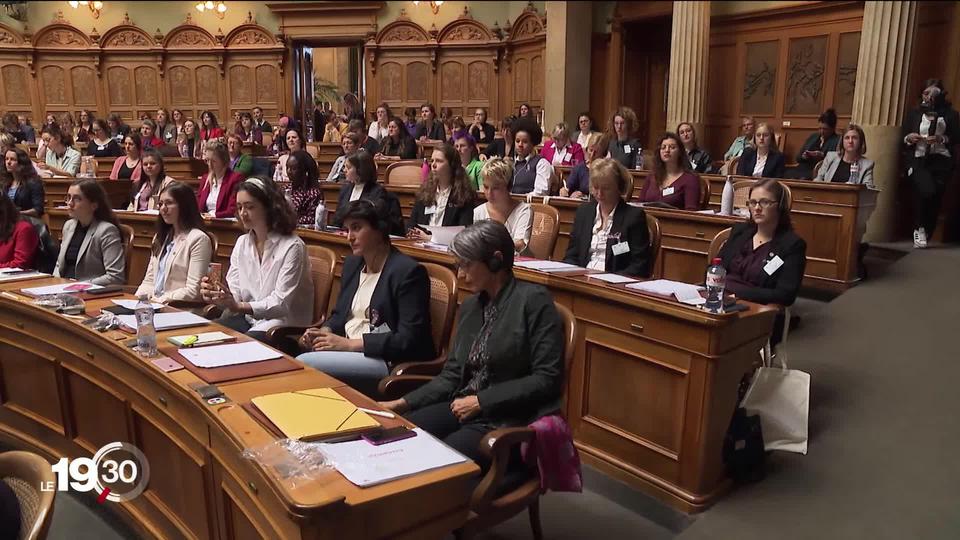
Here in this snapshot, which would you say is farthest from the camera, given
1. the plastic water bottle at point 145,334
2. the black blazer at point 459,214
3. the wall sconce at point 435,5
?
the wall sconce at point 435,5

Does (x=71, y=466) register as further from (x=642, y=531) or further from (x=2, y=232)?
(x=642, y=531)

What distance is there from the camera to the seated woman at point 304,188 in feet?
16.7

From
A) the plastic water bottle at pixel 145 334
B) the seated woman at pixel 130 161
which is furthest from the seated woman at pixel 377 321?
the seated woman at pixel 130 161

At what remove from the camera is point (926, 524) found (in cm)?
267

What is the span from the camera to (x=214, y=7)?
14438 millimetres

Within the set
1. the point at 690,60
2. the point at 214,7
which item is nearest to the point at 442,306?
the point at 690,60

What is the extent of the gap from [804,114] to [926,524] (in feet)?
24.3

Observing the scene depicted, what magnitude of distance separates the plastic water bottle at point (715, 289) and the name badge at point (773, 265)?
970 millimetres

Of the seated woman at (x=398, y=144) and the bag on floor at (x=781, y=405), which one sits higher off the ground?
the seated woman at (x=398, y=144)

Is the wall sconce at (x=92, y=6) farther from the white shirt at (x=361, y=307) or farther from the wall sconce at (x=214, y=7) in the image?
the white shirt at (x=361, y=307)

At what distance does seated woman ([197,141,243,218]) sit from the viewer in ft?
17.7

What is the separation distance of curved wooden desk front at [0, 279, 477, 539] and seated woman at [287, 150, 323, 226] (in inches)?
70.3

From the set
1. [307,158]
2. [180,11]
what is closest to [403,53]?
[180,11]

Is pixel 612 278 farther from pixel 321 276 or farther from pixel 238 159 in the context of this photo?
pixel 238 159
